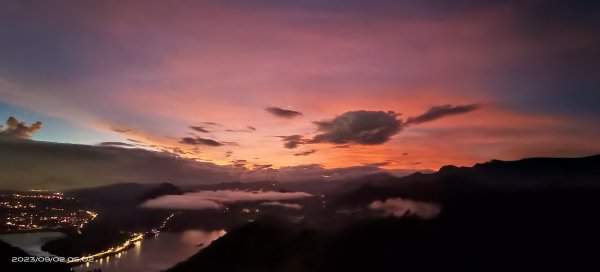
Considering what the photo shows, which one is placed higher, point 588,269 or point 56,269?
point 56,269

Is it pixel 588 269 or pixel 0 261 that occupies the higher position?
pixel 0 261

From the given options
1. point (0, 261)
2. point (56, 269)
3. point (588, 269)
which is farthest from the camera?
point (588, 269)

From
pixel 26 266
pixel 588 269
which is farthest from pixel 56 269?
pixel 588 269

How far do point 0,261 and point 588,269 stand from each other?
883ft

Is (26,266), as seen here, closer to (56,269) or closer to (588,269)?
(56,269)

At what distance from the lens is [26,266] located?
12794 cm

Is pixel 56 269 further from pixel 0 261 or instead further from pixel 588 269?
pixel 588 269

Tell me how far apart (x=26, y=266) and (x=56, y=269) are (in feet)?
33.1

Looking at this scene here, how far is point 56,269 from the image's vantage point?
13562 cm

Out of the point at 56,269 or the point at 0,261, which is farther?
the point at 56,269

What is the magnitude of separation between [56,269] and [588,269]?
253m

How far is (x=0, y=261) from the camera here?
127 metres

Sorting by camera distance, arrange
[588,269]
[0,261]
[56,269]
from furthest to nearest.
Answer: [588,269]
[56,269]
[0,261]

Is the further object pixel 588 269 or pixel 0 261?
pixel 588 269
